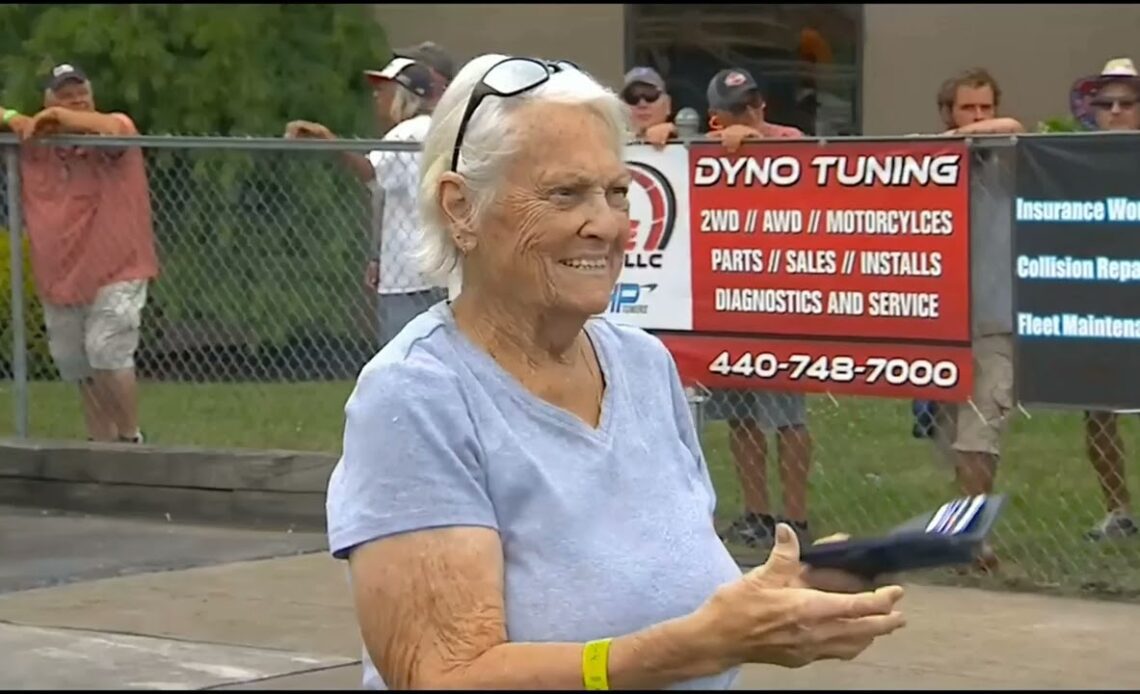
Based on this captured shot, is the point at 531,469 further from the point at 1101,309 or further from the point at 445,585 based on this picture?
the point at 1101,309

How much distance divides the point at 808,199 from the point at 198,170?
468 cm

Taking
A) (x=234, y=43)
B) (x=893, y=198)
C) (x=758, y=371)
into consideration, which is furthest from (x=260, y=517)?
(x=234, y=43)

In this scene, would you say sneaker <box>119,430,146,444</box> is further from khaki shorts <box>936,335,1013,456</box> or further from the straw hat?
the straw hat

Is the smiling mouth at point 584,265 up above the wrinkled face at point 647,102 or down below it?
above

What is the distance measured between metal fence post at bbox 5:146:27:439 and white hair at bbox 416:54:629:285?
283 inches

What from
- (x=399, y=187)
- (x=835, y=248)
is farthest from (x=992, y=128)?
(x=399, y=187)

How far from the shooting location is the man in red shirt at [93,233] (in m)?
9.71

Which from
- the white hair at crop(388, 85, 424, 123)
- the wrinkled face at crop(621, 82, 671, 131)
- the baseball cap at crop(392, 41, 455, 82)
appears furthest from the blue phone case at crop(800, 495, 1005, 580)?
the wrinkled face at crop(621, 82, 671, 131)

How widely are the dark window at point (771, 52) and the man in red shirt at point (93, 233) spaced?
5.86m

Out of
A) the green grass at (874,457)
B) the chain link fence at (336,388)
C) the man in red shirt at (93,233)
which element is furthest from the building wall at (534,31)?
the man in red shirt at (93,233)

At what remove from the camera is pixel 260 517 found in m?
9.34

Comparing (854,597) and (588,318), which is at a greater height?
(588,318)

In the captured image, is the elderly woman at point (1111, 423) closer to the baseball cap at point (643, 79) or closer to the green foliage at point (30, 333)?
the baseball cap at point (643, 79)

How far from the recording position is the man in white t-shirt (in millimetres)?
8750
